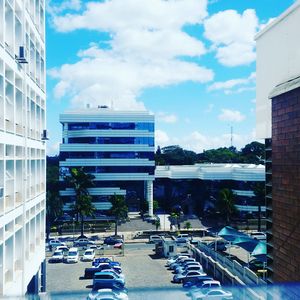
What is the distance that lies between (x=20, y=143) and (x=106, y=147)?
26450mm

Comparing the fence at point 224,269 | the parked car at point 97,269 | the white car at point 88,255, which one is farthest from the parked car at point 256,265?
the white car at point 88,255

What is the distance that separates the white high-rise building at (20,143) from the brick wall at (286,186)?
15.7 ft

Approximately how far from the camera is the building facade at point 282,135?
6676mm

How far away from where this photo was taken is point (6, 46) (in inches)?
322

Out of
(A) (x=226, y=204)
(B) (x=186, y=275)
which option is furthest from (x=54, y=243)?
(A) (x=226, y=204)

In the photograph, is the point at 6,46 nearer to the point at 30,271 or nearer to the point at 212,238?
the point at 30,271

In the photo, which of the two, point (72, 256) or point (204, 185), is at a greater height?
point (204, 185)

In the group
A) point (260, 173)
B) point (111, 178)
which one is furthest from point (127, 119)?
point (260, 173)

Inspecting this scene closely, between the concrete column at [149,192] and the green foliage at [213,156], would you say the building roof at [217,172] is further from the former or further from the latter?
the green foliage at [213,156]

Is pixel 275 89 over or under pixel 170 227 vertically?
over

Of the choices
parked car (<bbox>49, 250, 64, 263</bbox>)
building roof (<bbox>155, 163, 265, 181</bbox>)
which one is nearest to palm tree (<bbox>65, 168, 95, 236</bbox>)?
parked car (<bbox>49, 250, 64, 263</bbox>)

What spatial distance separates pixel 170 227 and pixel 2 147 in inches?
1064

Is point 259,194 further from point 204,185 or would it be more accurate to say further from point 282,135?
point 282,135

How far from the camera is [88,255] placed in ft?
77.7
